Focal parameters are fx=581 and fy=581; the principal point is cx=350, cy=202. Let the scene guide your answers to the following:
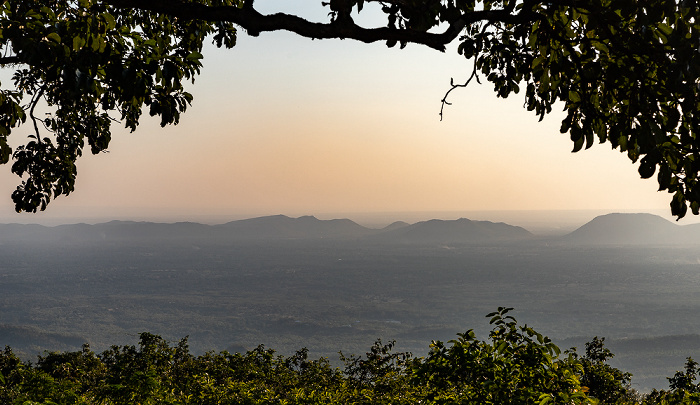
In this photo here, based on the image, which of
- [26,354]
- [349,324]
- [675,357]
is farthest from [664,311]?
[26,354]

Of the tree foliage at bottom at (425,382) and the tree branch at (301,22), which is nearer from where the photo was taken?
the tree branch at (301,22)

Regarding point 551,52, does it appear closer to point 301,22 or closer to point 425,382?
point 301,22

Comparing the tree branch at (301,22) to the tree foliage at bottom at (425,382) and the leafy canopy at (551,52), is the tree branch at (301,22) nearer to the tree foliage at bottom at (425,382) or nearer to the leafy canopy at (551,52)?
the leafy canopy at (551,52)

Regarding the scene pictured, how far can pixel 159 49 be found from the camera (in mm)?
5109

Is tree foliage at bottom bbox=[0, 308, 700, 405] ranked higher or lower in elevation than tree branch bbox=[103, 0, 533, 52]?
lower

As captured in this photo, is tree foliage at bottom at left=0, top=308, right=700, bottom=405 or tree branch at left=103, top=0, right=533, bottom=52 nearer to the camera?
tree branch at left=103, top=0, right=533, bottom=52

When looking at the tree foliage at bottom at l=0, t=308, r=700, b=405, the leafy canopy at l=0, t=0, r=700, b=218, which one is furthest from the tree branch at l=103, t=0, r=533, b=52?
the tree foliage at bottom at l=0, t=308, r=700, b=405

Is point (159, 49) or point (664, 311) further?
point (664, 311)

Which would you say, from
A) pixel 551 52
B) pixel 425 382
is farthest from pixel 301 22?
pixel 425 382

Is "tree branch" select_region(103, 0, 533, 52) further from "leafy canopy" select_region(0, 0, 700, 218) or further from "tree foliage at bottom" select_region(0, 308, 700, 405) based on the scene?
"tree foliage at bottom" select_region(0, 308, 700, 405)

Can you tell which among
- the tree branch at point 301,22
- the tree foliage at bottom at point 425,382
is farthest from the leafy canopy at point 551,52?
the tree foliage at bottom at point 425,382

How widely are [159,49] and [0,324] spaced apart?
19701cm

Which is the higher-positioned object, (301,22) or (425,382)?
(301,22)

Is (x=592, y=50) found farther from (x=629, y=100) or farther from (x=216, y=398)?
(x=216, y=398)
